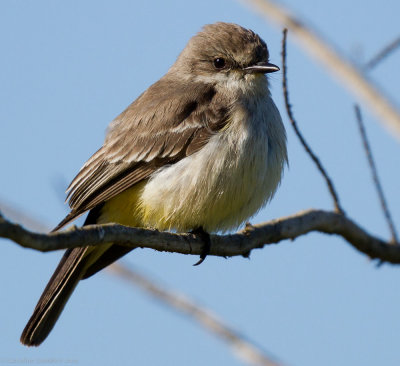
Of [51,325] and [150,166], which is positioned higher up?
[150,166]

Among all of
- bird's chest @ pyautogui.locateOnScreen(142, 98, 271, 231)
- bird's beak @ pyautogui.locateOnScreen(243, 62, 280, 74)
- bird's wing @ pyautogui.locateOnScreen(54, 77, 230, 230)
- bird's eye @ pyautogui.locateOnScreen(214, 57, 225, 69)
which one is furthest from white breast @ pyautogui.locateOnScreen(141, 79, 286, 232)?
bird's eye @ pyautogui.locateOnScreen(214, 57, 225, 69)

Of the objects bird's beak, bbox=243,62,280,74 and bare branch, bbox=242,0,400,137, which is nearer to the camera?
bare branch, bbox=242,0,400,137


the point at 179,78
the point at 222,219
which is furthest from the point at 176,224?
the point at 179,78

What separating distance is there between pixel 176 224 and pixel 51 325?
1539 millimetres

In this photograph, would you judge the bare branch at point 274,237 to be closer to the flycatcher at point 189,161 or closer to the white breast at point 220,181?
the white breast at point 220,181

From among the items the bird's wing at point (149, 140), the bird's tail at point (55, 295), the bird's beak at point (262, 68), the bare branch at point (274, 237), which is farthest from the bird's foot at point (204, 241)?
the bird's beak at point (262, 68)

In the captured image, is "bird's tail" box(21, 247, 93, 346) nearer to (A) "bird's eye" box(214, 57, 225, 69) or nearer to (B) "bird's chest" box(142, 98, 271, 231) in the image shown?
(B) "bird's chest" box(142, 98, 271, 231)

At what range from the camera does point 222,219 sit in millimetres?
6449

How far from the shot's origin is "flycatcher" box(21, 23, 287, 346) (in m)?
6.24

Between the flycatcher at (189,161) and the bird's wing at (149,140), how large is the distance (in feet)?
0.03

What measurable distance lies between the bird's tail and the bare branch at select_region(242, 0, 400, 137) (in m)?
2.72

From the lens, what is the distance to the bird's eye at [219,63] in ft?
Result: 23.8

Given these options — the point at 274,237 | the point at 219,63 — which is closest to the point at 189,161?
the point at 274,237

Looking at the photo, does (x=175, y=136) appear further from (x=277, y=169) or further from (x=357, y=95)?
(x=357, y=95)
